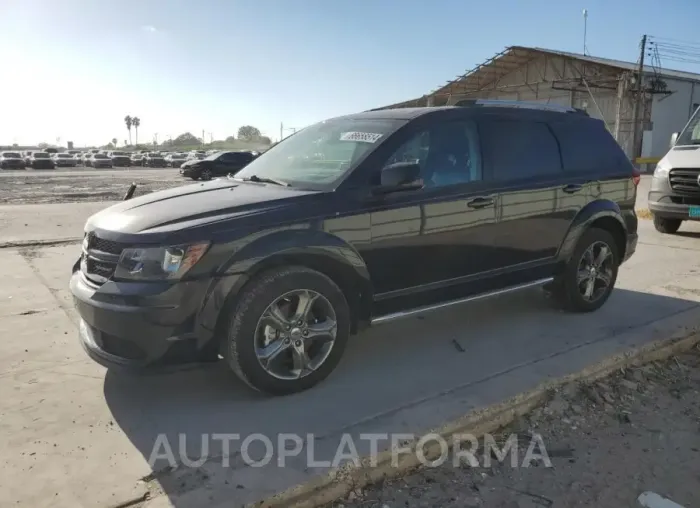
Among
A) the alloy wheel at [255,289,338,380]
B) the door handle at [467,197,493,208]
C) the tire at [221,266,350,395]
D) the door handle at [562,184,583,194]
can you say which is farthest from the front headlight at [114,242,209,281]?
the door handle at [562,184,583,194]

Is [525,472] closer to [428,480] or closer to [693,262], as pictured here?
[428,480]

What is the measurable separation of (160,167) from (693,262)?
51192 millimetres

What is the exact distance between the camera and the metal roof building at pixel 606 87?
33375mm

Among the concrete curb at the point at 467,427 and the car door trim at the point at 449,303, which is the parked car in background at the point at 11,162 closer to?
the car door trim at the point at 449,303

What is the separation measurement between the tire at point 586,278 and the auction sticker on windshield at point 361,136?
2175 mm

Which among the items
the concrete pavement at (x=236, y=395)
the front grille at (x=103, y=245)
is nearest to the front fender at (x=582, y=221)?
the concrete pavement at (x=236, y=395)

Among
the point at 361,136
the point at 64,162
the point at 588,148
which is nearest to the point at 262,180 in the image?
the point at 361,136

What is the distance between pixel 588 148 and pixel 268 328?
3.48m

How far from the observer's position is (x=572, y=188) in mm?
5012

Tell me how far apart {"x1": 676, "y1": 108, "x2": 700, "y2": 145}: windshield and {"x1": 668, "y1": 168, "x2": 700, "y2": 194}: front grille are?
30.1 inches

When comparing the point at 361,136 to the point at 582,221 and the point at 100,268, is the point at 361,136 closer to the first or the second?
the point at 100,268

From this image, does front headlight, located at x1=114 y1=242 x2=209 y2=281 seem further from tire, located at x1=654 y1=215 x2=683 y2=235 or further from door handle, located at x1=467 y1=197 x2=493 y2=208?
tire, located at x1=654 y1=215 x2=683 y2=235

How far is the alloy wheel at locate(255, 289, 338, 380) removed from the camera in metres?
3.49

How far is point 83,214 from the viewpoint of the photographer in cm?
1245
